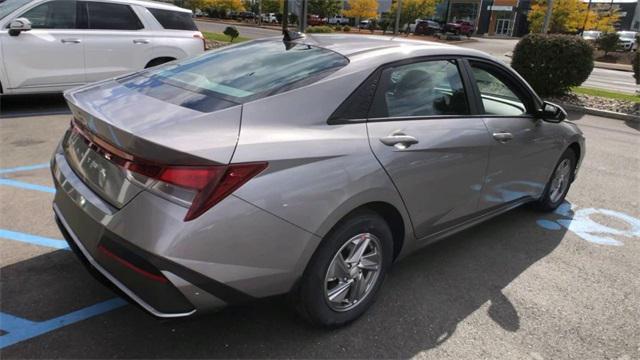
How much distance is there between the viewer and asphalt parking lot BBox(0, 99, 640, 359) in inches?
104

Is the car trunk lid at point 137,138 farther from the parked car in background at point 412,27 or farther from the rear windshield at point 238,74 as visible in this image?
the parked car in background at point 412,27

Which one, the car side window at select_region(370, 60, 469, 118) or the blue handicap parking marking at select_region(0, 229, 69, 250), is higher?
the car side window at select_region(370, 60, 469, 118)

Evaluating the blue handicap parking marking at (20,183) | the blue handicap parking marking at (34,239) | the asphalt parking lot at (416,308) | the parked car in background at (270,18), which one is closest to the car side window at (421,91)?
the asphalt parking lot at (416,308)

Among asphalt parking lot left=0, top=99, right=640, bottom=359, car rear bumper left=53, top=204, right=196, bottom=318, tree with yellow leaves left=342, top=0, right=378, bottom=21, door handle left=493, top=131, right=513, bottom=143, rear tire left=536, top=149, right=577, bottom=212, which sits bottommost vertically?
asphalt parking lot left=0, top=99, right=640, bottom=359

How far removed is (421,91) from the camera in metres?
3.21

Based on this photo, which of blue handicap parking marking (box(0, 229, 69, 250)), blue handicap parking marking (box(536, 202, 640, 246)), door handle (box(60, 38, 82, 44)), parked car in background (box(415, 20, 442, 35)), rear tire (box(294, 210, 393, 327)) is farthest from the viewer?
parked car in background (box(415, 20, 442, 35))

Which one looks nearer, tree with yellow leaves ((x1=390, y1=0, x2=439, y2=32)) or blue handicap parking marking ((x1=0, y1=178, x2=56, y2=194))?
blue handicap parking marking ((x1=0, y1=178, x2=56, y2=194))

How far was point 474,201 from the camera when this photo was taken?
141 inches

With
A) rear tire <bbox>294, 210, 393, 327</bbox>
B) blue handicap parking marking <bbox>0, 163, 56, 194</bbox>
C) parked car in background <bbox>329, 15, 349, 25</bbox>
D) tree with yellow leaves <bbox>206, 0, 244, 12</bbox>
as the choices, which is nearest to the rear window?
blue handicap parking marking <bbox>0, 163, 56, 194</bbox>

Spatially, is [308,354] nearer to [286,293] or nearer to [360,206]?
[286,293]

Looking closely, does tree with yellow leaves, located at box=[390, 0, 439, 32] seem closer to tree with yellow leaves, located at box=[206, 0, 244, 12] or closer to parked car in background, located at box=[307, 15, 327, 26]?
parked car in background, located at box=[307, 15, 327, 26]

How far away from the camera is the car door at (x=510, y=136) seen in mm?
3635

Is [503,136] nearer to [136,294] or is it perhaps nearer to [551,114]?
[551,114]

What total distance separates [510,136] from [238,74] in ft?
6.96
